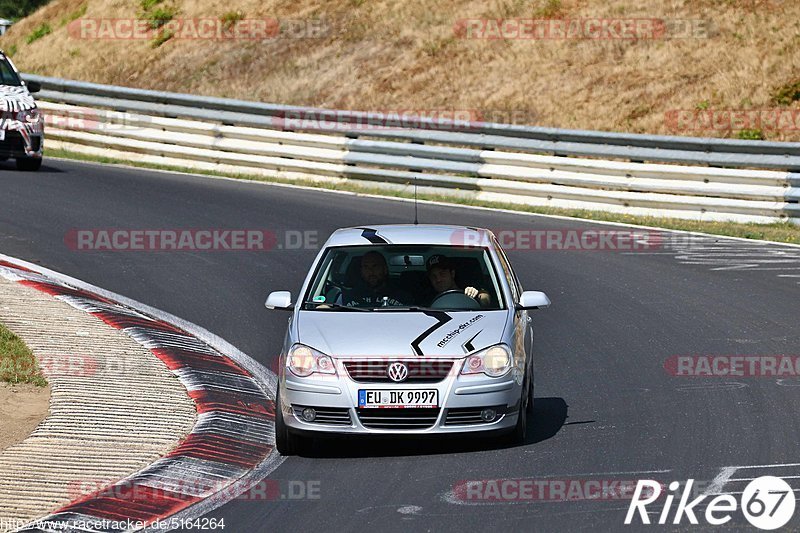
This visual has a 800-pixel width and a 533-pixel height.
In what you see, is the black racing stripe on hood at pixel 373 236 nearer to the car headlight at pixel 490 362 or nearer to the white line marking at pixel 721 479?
the car headlight at pixel 490 362

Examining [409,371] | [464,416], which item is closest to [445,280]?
[409,371]

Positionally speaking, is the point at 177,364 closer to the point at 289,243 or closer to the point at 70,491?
the point at 70,491

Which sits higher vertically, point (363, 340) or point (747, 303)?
point (363, 340)

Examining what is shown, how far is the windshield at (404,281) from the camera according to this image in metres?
9.46

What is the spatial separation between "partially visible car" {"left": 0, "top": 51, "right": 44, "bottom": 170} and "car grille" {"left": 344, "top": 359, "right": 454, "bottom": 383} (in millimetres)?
13203

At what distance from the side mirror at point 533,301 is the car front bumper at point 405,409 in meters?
0.90

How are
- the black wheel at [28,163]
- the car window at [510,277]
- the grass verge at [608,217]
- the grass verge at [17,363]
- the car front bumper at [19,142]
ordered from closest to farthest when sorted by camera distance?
the car window at [510,277] → the grass verge at [17,363] → the grass verge at [608,217] → the car front bumper at [19,142] → the black wheel at [28,163]

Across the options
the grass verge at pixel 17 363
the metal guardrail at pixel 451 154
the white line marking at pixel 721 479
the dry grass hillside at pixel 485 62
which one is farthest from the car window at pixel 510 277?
the dry grass hillside at pixel 485 62

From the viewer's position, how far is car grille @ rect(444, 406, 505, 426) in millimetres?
8500

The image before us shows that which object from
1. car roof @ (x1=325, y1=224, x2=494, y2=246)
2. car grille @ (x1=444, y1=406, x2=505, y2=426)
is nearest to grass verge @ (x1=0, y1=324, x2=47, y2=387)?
car roof @ (x1=325, y1=224, x2=494, y2=246)

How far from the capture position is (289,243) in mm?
16875

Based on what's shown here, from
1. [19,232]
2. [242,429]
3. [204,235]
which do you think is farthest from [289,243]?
[242,429]

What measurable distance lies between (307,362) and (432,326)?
34.9 inches

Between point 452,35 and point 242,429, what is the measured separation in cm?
2013
